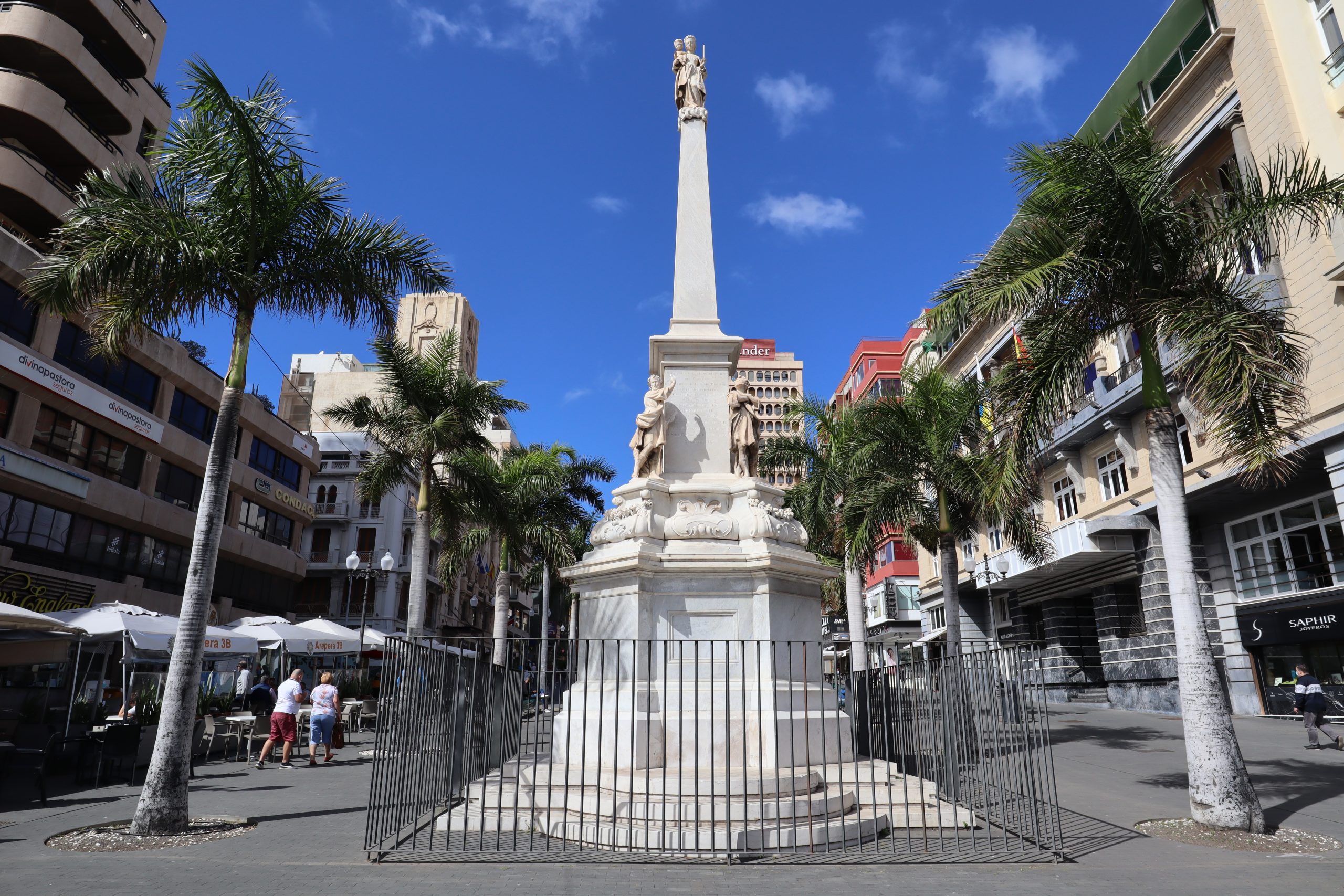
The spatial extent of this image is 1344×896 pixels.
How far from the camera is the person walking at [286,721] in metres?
15.4

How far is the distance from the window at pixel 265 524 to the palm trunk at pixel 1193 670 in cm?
3757

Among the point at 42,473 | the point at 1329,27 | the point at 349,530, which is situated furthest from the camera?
the point at 349,530

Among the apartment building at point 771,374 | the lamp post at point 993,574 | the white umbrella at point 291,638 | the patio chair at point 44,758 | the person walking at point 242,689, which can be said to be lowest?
the patio chair at point 44,758

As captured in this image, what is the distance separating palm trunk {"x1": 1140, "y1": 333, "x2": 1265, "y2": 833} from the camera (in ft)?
28.4

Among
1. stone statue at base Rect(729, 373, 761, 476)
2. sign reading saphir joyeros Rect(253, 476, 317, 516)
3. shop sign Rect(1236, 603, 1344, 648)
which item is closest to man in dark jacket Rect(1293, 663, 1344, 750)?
shop sign Rect(1236, 603, 1344, 648)

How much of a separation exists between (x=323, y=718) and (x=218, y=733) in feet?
10.6

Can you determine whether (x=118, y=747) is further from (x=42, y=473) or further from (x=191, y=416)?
(x=191, y=416)

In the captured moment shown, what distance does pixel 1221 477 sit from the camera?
21375 millimetres

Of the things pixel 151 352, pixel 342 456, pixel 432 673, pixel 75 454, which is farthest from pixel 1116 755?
pixel 342 456

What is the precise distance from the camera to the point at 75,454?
87.6 feet

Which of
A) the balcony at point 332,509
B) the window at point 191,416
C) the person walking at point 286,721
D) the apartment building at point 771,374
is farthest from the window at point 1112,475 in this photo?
the apartment building at point 771,374

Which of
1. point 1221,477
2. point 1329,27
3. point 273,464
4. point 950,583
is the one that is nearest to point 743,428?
point 950,583

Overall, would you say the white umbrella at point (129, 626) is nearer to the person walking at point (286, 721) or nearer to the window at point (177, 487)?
the person walking at point (286, 721)

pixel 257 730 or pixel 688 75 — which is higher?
pixel 688 75
